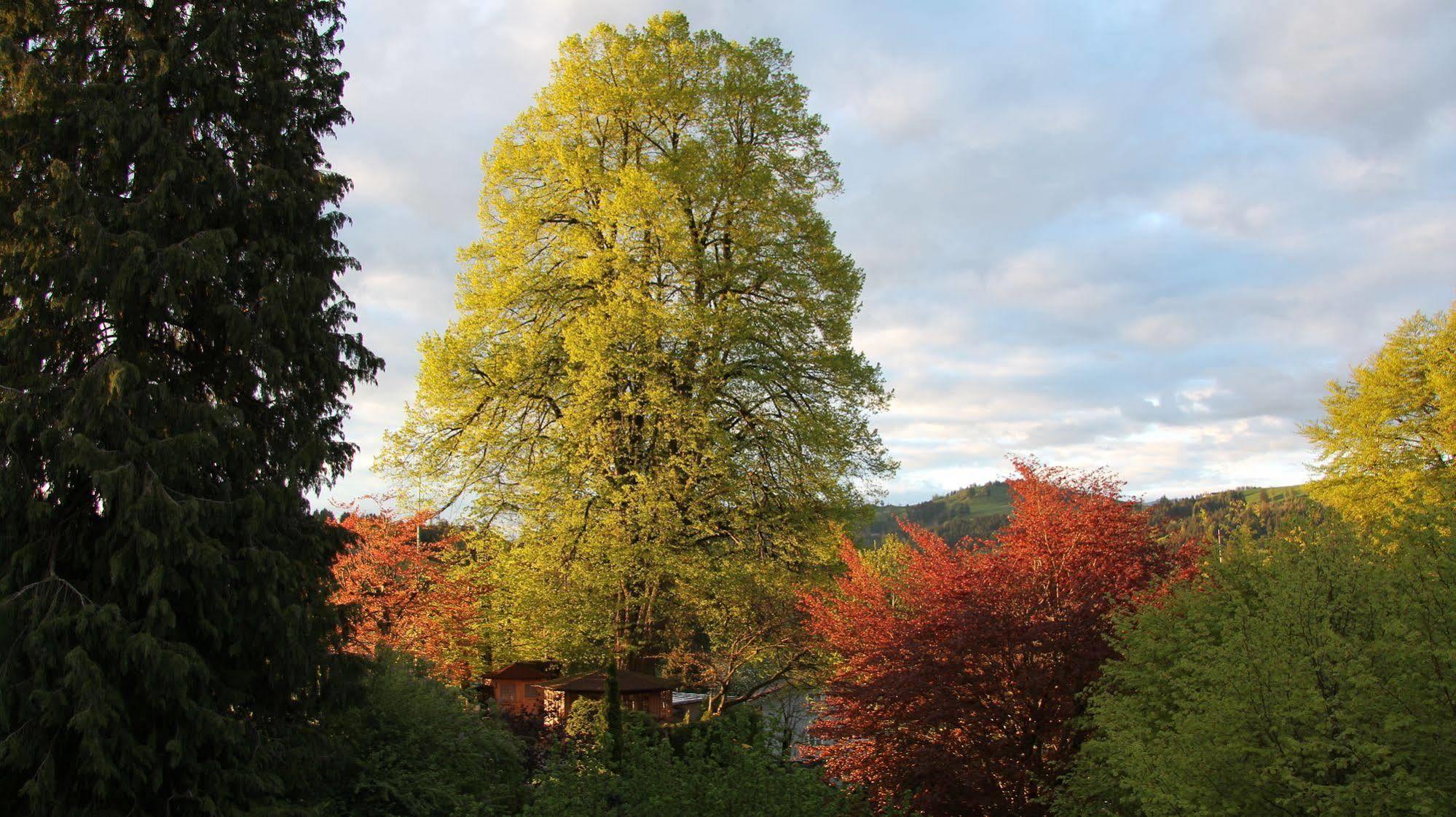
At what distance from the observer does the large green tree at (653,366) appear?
1606 centimetres

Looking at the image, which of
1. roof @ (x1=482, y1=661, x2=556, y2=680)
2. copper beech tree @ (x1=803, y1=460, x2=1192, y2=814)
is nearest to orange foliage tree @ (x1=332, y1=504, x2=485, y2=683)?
roof @ (x1=482, y1=661, x2=556, y2=680)

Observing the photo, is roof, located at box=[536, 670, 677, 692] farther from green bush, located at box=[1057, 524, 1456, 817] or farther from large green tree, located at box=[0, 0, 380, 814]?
green bush, located at box=[1057, 524, 1456, 817]

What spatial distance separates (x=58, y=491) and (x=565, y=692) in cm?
1210

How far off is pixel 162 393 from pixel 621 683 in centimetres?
1105

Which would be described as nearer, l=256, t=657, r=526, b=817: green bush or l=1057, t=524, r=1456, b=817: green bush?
l=1057, t=524, r=1456, b=817: green bush

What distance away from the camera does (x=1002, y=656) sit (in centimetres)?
929

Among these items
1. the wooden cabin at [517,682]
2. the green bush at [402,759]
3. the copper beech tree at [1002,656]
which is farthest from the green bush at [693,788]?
the wooden cabin at [517,682]

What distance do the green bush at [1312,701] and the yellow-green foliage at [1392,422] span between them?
18904mm

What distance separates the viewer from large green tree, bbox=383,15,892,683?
632 inches

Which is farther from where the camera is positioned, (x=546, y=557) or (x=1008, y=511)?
(x=1008, y=511)

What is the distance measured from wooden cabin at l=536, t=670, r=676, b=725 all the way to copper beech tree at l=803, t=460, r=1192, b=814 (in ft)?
26.5

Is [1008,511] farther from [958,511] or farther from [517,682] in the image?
[958,511]

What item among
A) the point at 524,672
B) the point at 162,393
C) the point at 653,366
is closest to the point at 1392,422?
the point at 653,366

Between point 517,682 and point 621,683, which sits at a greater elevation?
point 621,683
